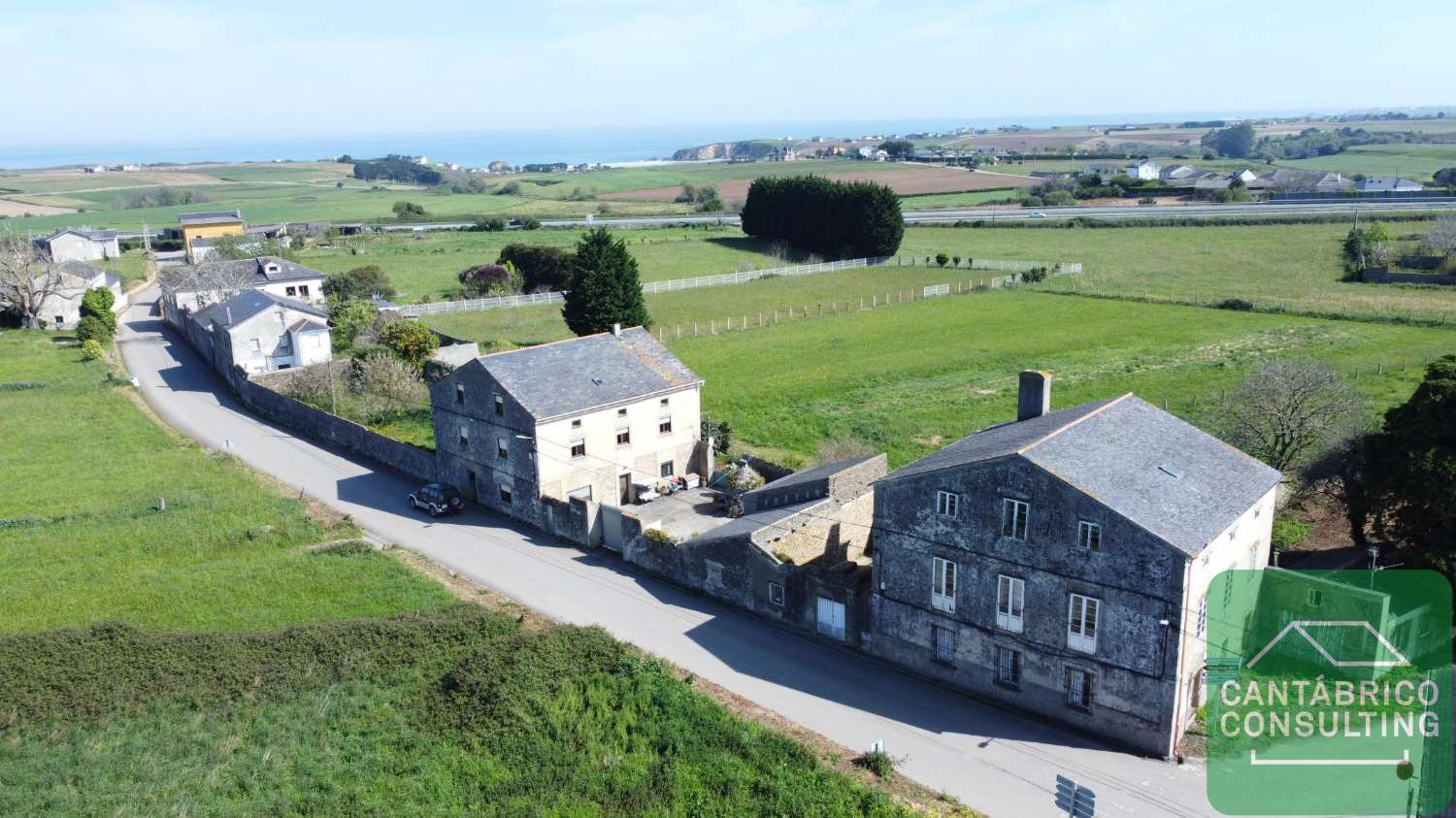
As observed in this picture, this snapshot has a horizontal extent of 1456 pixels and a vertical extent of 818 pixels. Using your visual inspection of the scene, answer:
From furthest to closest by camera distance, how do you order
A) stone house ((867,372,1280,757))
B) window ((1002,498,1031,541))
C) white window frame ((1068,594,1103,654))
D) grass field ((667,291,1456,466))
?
grass field ((667,291,1456,466)) < window ((1002,498,1031,541)) < white window frame ((1068,594,1103,654)) < stone house ((867,372,1280,757))

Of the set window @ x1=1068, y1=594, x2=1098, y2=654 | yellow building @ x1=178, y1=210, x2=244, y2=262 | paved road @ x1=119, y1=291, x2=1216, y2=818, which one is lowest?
paved road @ x1=119, y1=291, x2=1216, y2=818

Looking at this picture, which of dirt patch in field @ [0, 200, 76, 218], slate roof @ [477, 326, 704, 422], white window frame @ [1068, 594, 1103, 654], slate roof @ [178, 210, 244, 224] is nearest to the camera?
white window frame @ [1068, 594, 1103, 654]

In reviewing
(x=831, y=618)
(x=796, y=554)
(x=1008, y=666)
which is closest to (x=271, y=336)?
(x=796, y=554)

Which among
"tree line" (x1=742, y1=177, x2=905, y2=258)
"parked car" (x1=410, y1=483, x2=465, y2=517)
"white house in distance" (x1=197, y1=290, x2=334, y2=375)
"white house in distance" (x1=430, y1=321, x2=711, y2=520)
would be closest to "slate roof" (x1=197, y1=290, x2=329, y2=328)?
"white house in distance" (x1=197, y1=290, x2=334, y2=375)

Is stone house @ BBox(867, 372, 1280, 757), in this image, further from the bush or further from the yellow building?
the yellow building

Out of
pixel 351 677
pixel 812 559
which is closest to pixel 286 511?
pixel 351 677

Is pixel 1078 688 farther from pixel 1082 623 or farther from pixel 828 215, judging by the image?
pixel 828 215
